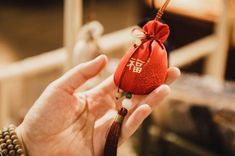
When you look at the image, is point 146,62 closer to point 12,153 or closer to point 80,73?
point 80,73

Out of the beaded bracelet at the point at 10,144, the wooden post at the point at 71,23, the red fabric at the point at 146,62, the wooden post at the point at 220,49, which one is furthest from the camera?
the wooden post at the point at 220,49

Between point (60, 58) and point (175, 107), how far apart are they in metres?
0.37

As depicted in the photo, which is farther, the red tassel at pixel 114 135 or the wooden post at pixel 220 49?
the wooden post at pixel 220 49

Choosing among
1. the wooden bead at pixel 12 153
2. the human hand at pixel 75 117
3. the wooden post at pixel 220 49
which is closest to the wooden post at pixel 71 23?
the human hand at pixel 75 117

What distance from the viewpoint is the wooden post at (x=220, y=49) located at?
1615 millimetres

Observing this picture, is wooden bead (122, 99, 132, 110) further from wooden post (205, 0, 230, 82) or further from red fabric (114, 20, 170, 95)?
wooden post (205, 0, 230, 82)

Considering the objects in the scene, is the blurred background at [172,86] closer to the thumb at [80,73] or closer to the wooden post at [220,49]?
the wooden post at [220,49]

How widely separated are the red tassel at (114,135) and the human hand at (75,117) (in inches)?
0.5

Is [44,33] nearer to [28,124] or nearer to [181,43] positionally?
[181,43]

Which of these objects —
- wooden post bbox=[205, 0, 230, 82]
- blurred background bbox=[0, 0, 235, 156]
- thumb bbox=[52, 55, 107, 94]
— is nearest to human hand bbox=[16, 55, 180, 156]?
thumb bbox=[52, 55, 107, 94]

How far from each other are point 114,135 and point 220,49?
45.0 inches

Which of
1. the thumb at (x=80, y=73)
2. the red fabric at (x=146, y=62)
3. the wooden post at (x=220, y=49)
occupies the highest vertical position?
the red fabric at (x=146, y=62)

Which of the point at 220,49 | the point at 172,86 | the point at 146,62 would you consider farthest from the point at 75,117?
the point at 220,49

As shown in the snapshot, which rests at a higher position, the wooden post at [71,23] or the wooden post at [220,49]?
the wooden post at [71,23]
